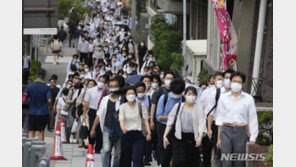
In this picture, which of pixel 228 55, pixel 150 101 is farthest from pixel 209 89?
pixel 228 55

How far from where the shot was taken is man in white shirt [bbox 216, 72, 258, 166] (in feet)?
39.7

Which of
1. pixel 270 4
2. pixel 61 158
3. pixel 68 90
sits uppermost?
pixel 270 4

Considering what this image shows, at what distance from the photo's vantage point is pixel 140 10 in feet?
191

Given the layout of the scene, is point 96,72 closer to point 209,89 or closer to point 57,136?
point 57,136

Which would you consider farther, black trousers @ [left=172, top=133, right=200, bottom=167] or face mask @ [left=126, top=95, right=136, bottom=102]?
face mask @ [left=126, top=95, right=136, bottom=102]

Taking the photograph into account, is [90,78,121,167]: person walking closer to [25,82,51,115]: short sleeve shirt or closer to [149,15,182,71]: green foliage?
[25,82,51,115]: short sleeve shirt

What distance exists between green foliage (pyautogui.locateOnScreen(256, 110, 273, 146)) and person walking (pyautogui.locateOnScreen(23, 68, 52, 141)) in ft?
15.6

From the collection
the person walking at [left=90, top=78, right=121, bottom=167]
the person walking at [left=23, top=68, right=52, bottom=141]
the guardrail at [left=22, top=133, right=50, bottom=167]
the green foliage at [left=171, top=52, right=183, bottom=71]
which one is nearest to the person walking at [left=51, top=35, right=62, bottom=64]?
the green foliage at [left=171, top=52, right=183, bottom=71]

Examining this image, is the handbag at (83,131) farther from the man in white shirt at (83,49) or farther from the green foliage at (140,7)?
the green foliage at (140,7)

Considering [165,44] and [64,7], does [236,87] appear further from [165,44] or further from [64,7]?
[64,7]

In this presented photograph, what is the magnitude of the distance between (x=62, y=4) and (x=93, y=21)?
13493 mm

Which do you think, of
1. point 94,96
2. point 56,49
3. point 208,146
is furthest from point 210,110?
point 56,49

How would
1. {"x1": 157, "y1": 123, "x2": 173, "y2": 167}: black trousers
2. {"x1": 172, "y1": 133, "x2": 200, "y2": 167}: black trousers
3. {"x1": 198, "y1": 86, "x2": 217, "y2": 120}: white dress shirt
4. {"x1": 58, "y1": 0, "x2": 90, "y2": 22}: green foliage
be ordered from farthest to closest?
{"x1": 58, "y1": 0, "x2": 90, "y2": 22}: green foliage
{"x1": 157, "y1": 123, "x2": 173, "y2": 167}: black trousers
{"x1": 198, "y1": 86, "x2": 217, "y2": 120}: white dress shirt
{"x1": 172, "y1": 133, "x2": 200, "y2": 167}: black trousers

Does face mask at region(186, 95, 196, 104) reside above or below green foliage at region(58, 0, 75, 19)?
below
